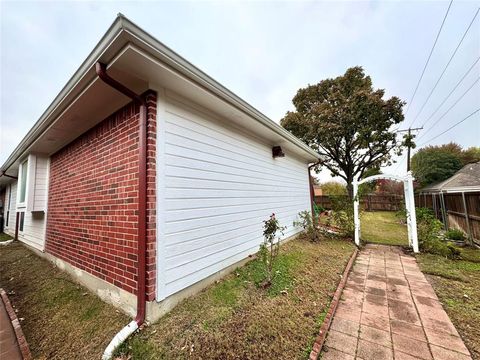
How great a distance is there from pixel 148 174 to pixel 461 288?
16.6 ft

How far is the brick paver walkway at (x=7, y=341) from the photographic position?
6.42 feet

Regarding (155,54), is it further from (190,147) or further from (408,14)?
(408,14)

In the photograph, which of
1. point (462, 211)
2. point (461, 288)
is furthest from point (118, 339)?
point (462, 211)

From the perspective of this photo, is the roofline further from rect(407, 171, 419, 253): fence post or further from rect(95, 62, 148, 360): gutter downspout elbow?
rect(407, 171, 419, 253): fence post

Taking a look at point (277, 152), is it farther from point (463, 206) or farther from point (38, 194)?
point (463, 206)

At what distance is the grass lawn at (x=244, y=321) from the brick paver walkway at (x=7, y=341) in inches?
48.2

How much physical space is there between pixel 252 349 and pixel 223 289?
3.61ft

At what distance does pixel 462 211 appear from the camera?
22.6 feet

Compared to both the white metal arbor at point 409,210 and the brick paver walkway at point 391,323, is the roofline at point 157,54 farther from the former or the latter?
the white metal arbor at point 409,210

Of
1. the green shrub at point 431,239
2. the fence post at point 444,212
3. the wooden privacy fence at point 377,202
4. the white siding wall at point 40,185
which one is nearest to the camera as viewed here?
the green shrub at point 431,239

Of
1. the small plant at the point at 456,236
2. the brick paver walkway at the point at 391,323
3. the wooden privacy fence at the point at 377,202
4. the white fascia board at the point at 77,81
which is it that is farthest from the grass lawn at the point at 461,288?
the wooden privacy fence at the point at 377,202

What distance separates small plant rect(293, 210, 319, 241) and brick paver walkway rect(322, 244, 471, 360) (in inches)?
98.1

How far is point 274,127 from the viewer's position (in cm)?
420

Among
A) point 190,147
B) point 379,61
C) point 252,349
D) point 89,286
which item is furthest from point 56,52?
point 379,61
